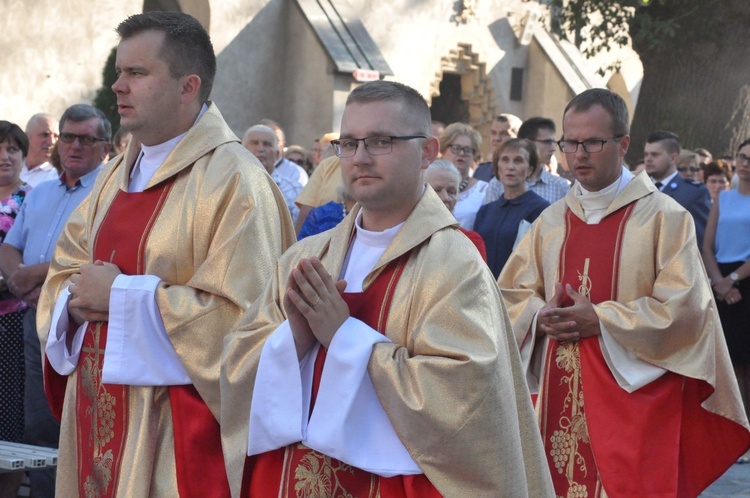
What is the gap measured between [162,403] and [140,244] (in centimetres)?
56

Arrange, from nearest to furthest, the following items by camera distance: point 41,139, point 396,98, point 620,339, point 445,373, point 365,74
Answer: point 445,373
point 396,98
point 620,339
point 41,139
point 365,74

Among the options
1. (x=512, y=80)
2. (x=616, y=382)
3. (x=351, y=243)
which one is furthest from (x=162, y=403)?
(x=512, y=80)

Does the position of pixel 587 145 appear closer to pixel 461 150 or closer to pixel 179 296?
pixel 179 296

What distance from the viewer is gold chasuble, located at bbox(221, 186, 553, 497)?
2951mm

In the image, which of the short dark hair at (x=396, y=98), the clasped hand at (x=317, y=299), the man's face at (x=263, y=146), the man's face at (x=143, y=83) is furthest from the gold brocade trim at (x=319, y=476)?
the man's face at (x=263, y=146)

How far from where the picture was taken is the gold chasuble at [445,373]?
9.68 ft

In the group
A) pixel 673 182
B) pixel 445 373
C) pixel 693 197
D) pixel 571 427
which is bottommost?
pixel 571 427

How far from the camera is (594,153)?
5008 mm

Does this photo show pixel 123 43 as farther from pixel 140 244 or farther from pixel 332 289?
pixel 332 289

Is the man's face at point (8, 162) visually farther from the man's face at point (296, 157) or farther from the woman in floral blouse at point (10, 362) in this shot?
the man's face at point (296, 157)

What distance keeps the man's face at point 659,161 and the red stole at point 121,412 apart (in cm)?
530

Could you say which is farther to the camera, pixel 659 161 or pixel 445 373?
pixel 659 161

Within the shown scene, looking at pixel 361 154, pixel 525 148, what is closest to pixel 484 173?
pixel 525 148

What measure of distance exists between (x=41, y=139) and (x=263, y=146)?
161cm
